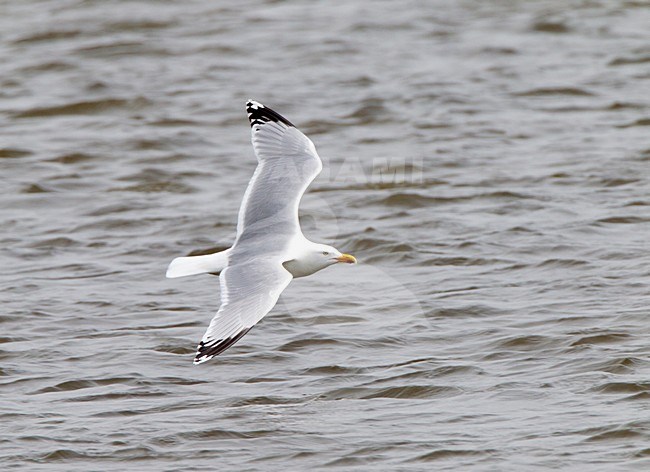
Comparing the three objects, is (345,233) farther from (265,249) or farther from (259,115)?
(265,249)

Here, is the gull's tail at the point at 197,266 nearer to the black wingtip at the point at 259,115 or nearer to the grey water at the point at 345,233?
the grey water at the point at 345,233

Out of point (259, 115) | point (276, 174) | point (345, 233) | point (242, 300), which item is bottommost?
point (345, 233)

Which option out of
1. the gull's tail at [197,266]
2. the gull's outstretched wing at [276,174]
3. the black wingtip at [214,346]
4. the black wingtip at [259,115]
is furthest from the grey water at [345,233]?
the black wingtip at [259,115]

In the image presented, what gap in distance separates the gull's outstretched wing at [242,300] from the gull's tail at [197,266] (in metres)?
0.10

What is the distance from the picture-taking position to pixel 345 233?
9562 millimetres

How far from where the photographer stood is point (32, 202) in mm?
10484

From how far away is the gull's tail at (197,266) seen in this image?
6.69 meters

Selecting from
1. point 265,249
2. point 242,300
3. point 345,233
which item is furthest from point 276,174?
point 345,233

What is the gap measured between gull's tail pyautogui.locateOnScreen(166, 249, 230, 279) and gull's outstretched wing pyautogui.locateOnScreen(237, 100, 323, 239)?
0.50m

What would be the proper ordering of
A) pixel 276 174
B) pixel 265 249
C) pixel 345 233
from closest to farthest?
pixel 265 249 → pixel 276 174 → pixel 345 233

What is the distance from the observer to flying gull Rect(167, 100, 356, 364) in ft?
20.1

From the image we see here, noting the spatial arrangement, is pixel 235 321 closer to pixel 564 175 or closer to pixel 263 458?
pixel 263 458

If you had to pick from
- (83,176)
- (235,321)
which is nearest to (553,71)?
(83,176)

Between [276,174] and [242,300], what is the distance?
147 centimetres
